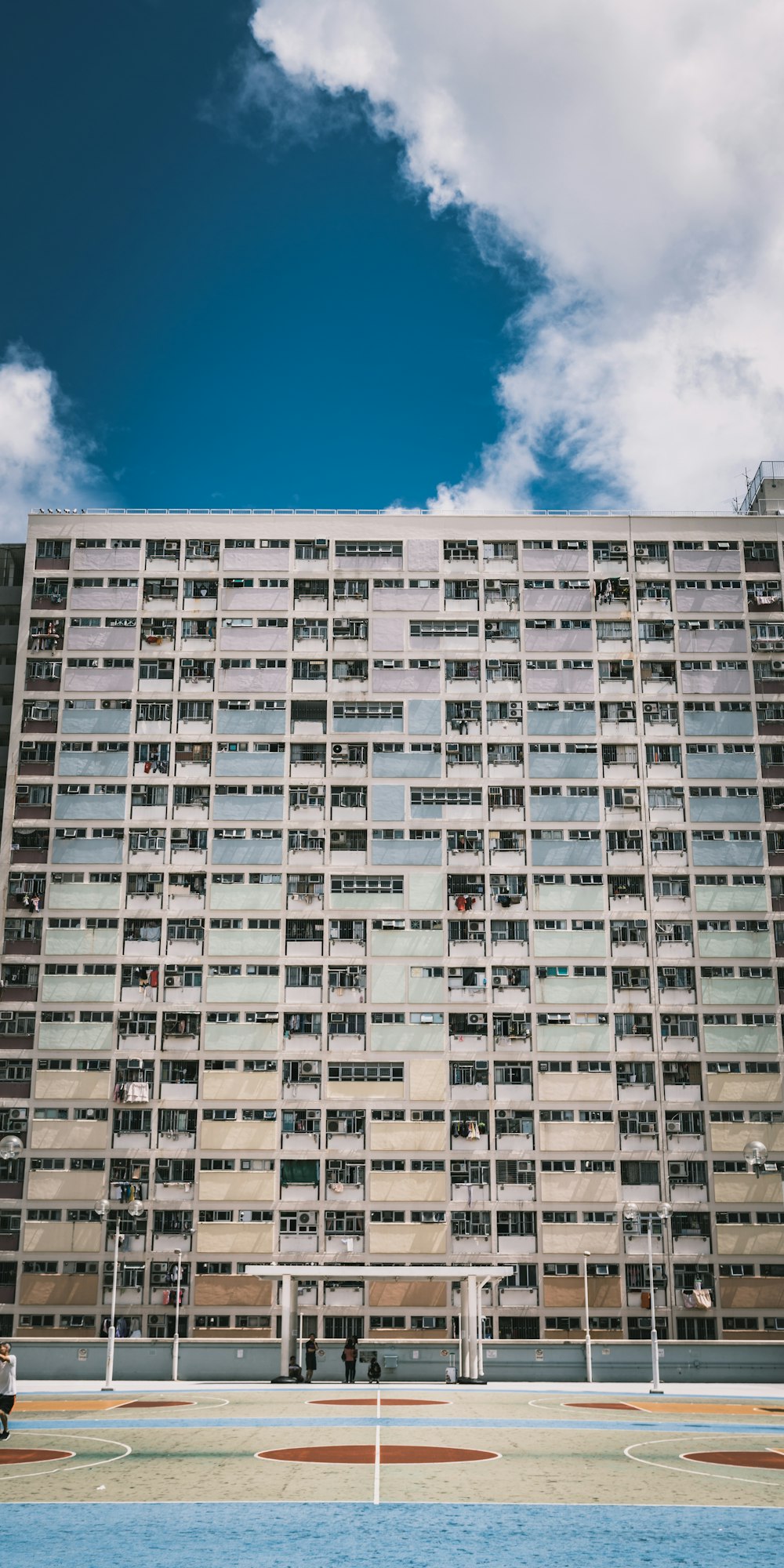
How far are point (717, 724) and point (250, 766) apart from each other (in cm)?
2433

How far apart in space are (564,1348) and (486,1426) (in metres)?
18.6

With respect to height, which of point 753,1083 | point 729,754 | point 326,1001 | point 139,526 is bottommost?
point 753,1083

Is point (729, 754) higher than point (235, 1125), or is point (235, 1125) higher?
point (729, 754)

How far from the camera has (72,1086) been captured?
60625 mm

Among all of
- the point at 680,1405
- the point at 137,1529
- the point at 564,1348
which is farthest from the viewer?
the point at 564,1348

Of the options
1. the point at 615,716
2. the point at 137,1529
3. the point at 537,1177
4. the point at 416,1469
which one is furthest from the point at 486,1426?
the point at 615,716

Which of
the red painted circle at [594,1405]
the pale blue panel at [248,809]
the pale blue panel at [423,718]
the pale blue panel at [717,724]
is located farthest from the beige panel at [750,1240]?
the pale blue panel at [248,809]

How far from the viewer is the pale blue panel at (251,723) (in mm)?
66250

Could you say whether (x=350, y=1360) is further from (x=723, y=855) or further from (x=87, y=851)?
(x=723, y=855)

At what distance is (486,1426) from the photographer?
28.3 metres

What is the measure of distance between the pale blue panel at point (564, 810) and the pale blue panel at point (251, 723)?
13663 mm

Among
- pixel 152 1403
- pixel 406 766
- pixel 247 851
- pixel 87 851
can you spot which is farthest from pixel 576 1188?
pixel 152 1403

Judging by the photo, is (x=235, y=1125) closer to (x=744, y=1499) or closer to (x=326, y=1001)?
(x=326, y=1001)

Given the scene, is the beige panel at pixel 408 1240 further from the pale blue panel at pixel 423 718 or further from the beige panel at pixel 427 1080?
the pale blue panel at pixel 423 718
